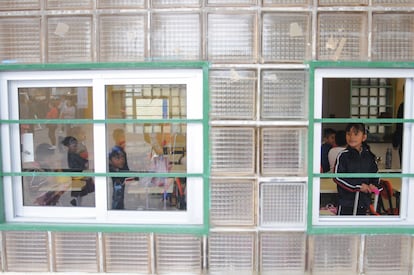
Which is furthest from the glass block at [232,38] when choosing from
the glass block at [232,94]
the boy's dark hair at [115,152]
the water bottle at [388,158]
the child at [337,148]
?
the water bottle at [388,158]

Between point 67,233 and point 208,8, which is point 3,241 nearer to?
point 67,233

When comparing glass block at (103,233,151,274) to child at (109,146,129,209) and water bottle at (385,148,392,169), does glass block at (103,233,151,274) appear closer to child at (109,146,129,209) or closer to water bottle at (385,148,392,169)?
child at (109,146,129,209)

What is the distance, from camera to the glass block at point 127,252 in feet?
9.40

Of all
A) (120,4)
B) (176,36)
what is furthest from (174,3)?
(120,4)

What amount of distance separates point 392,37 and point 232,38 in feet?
3.82

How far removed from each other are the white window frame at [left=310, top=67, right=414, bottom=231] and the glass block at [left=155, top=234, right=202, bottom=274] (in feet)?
3.01

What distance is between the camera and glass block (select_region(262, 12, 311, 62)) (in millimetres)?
→ 2713

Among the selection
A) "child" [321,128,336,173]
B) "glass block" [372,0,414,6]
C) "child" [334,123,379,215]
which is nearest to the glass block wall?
"glass block" [372,0,414,6]

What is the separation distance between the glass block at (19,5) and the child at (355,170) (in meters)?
2.74

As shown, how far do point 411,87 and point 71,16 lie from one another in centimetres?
259

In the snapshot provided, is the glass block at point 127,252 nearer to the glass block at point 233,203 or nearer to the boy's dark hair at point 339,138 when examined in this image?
the glass block at point 233,203

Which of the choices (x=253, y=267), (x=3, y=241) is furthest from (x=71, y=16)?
(x=253, y=267)

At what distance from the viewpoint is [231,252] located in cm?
283

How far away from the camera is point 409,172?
2824mm
